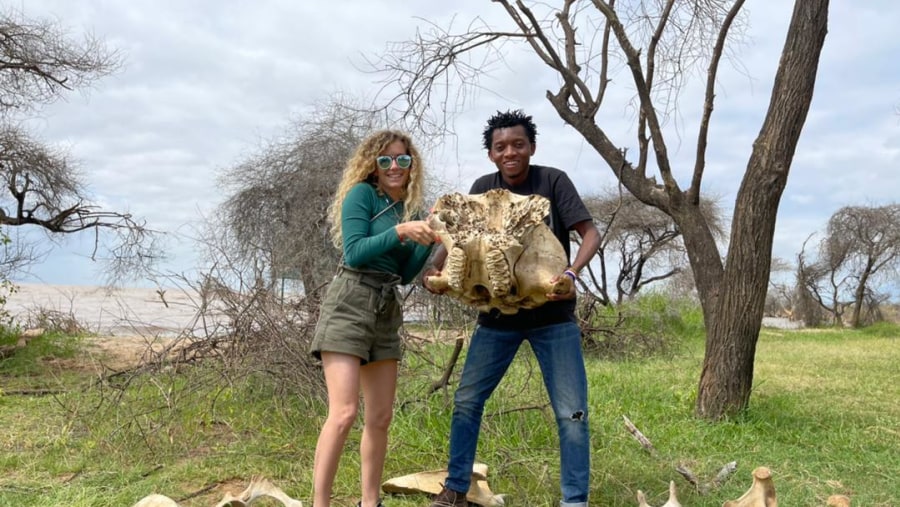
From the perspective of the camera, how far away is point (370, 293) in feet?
11.3

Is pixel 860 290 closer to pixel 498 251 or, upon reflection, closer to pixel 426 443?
pixel 426 443

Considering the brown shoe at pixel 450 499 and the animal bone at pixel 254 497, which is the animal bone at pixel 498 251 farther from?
the animal bone at pixel 254 497

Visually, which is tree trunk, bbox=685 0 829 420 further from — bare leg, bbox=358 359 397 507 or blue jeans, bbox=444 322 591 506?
bare leg, bbox=358 359 397 507

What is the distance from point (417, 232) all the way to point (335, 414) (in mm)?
924

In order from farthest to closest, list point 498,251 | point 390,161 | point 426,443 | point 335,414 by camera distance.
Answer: point 426,443 < point 390,161 < point 335,414 < point 498,251

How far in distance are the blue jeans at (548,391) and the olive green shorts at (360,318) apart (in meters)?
0.44

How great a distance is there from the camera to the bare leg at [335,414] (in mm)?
3346

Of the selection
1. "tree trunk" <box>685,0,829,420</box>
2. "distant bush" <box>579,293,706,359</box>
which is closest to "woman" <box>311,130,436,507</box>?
"tree trunk" <box>685,0,829,420</box>

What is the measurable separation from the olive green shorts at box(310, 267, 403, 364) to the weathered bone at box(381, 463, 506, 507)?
36.0 inches

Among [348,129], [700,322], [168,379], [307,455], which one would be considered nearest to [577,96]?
[307,455]

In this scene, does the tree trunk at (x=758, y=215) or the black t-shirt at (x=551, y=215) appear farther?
the tree trunk at (x=758, y=215)

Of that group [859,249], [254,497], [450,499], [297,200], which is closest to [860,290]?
[859,249]

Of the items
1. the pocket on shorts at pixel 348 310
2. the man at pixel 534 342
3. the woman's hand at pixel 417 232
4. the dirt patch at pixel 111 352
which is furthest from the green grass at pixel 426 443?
the dirt patch at pixel 111 352

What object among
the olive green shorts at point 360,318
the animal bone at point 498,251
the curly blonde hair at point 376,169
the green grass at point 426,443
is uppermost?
the curly blonde hair at point 376,169
